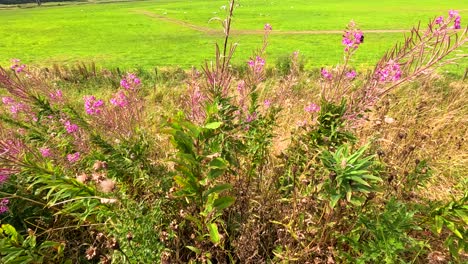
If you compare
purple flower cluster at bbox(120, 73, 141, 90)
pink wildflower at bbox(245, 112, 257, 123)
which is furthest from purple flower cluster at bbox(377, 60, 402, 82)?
purple flower cluster at bbox(120, 73, 141, 90)

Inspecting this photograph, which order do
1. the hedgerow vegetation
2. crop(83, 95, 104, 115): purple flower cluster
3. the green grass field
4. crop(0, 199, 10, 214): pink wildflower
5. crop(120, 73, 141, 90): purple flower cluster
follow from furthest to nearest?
the green grass field < crop(120, 73, 141, 90): purple flower cluster < crop(83, 95, 104, 115): purple flower cluster < crop(0, 199, 10, 214): pink wildflower < the hedgerow vegetation

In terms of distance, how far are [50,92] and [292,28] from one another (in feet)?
55.0

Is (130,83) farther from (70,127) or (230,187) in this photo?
(230,187)

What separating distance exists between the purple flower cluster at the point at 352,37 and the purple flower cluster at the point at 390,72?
0.70ft

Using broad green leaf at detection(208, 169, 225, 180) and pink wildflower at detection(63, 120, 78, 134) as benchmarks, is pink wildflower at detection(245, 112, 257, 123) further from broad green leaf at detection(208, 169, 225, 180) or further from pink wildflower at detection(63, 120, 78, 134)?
pink wildflower at detection(63, 120, 78, 134)

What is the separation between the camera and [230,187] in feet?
4.49

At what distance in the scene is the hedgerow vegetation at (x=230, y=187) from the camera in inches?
50.7

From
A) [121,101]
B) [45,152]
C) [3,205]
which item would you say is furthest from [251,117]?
[3,205]

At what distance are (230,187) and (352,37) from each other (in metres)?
1.04

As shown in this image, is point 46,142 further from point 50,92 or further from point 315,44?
point 315,44

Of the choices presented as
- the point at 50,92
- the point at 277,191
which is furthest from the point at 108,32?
the point at 277,191

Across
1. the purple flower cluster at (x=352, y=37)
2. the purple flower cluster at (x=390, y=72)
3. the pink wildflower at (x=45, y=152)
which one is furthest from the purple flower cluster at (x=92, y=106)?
the purple flower cluster at (x=390, y=72)

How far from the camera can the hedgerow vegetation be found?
1.29 metres

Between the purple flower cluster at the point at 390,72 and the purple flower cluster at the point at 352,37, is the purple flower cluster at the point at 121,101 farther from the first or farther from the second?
the purple flower cluster at the point at 390,72
